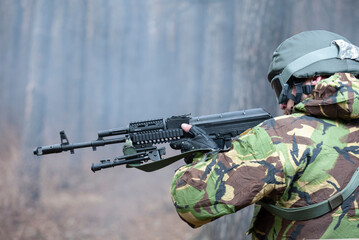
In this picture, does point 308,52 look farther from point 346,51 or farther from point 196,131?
point 196,131

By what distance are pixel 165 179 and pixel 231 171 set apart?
424 cm

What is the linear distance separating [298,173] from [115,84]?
14.6ft

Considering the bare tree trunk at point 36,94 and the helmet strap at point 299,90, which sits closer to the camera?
the helmet strap at point 299,90

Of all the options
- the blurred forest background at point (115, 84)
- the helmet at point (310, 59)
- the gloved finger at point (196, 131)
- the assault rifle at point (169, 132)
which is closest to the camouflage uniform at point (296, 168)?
the helmet at point (310, 59)

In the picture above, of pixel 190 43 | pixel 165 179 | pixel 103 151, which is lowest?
pixel 165 179

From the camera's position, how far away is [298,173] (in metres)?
1.49

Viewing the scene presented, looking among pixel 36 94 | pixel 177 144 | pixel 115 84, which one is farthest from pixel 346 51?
pixel 36 94

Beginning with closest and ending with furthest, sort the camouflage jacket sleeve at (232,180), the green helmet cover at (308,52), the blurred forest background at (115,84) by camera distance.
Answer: the camouflage jacket sleeve at (232,180) → the green helmet cover at (308,52) → the blurred forest background at (115,84)

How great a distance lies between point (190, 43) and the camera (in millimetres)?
6020

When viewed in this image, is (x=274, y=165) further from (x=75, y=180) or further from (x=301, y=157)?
(x=75, y=180)

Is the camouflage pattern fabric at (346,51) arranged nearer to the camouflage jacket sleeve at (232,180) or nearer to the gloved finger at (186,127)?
the camouflage jacket sleeve at (232,180)

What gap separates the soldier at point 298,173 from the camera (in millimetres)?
1467

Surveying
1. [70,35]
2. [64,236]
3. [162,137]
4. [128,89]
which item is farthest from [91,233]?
[162,137]

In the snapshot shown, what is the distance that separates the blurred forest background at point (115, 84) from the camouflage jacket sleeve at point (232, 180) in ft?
11.0
